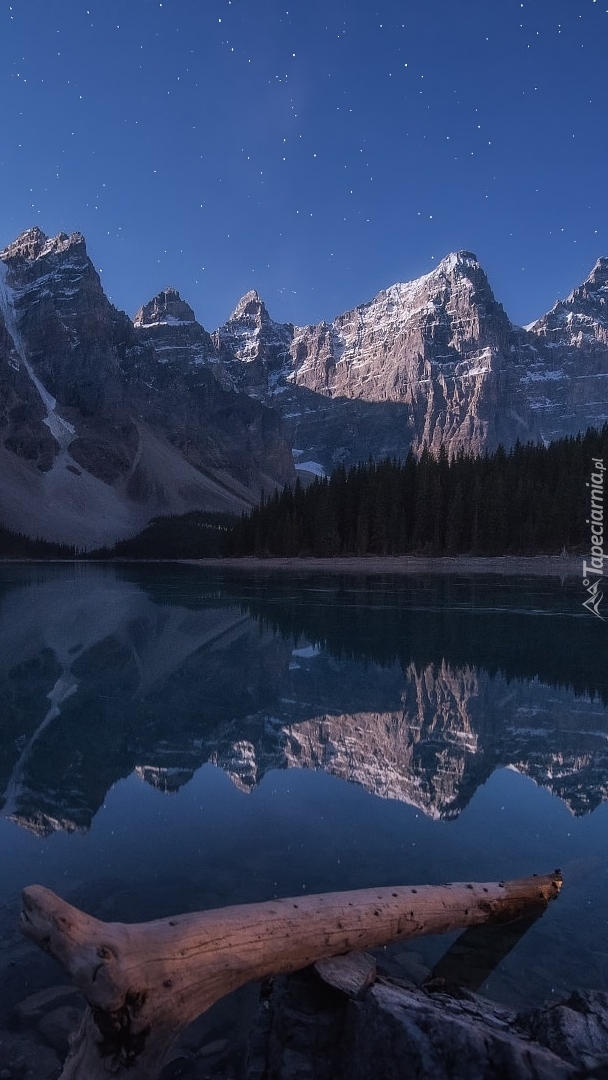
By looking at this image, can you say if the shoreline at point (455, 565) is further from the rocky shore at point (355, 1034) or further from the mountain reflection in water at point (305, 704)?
the rocky shore at point (355, 1034)

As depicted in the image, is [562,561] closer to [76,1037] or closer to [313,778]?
[313,778]

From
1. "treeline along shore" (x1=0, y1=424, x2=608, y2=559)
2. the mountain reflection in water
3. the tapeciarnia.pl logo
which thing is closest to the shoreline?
the tapeciarnia.pl logo

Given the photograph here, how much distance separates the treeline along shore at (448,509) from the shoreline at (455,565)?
2457mm

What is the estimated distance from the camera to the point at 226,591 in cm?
5350

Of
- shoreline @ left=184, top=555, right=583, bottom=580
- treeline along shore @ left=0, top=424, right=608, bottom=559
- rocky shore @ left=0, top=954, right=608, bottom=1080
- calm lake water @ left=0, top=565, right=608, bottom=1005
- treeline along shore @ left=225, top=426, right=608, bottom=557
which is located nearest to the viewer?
rocky shore @ left=0, top=954, right=608, bottom=1080

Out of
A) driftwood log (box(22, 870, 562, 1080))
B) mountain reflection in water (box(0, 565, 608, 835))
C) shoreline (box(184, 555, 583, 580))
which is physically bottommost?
mountain reflection in water (box(0, 565, 608, 835))

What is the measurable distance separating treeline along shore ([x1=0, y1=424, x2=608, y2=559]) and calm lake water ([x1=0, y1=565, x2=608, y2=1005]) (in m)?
63.4

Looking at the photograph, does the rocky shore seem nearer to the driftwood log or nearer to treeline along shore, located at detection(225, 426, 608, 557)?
the driftwood log

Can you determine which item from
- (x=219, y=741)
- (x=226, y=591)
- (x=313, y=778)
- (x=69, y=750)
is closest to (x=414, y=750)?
(x=313, y=778)

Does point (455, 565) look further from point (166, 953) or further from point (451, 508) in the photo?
point (166, 953)

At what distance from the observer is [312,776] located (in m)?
10.9

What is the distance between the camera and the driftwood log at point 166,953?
3.94 meters

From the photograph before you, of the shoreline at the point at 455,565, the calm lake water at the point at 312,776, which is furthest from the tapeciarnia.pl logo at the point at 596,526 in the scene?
the calm lake water at the point at 312,776

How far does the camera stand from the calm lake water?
23.2 feet
